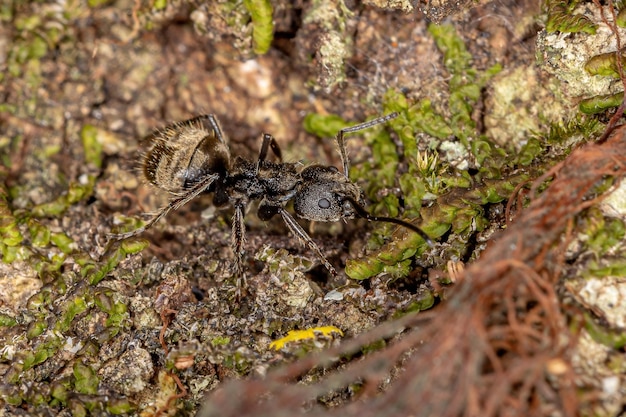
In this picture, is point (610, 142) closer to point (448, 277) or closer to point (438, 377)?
point (448, 277)

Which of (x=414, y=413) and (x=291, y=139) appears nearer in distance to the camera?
(x=414, y=413)

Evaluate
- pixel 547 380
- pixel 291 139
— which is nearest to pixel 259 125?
pixel 291 139

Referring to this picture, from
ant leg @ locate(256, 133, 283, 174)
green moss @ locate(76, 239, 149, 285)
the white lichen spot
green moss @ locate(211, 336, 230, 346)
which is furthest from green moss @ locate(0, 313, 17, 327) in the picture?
the white lichen spot

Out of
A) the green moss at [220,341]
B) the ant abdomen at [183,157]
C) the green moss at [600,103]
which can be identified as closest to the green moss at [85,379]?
the green moss at [220,341]

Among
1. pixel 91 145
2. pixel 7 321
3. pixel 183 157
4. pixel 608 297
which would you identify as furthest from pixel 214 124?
pixel 608 297

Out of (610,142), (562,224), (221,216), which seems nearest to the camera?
(562,224)

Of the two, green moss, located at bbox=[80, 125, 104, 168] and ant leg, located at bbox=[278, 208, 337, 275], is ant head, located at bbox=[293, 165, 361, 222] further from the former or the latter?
green moss, located at bbox=[80, 125, 104, 168]
